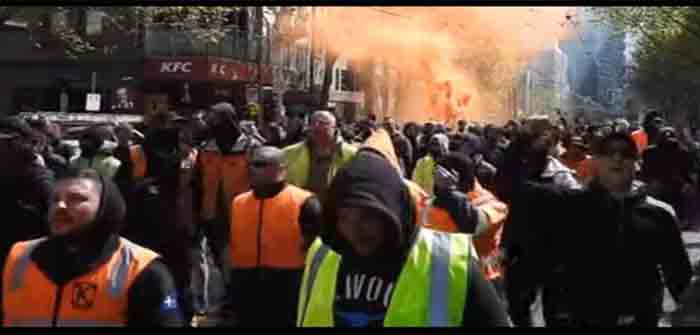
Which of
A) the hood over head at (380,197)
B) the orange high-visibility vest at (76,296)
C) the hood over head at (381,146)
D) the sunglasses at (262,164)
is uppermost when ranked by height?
the hood over head at (381,146)

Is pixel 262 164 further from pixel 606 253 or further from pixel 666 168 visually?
pixel 666 168

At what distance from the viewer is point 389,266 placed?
3316 millimetres

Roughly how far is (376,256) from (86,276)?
1072 millimetres

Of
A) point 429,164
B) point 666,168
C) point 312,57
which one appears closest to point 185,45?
point 312,57

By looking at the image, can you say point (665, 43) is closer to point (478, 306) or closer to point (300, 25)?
point (300, 25)

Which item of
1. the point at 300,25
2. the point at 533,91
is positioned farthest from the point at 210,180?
the point at 533,91

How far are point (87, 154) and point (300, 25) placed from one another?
42.8 meters

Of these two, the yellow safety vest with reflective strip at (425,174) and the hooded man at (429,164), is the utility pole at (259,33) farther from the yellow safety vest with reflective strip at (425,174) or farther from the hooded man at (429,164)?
the yellow safety vest with reflective strip at (425,174)

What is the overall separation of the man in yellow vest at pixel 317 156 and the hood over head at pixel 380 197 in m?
4.10

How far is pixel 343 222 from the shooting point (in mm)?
3264

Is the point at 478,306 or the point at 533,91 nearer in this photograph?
the point at 478,306

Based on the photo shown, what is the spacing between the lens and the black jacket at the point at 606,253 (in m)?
4.98

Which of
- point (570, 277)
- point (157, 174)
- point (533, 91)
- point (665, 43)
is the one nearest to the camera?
point (570, 277)

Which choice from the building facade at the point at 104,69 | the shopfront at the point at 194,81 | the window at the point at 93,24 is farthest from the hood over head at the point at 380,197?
the window at the point at 93,24
